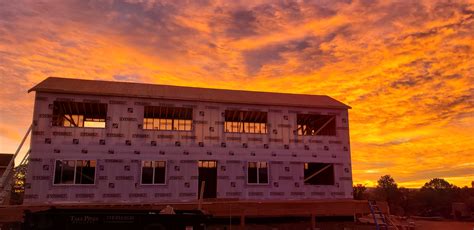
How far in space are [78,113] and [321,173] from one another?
2206 centimetres

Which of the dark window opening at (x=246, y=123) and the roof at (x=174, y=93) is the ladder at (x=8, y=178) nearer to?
the roof at (x=174, y=93)

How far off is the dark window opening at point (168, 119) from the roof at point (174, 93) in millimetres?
1765

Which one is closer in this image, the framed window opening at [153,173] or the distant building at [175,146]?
the distant building at [175,146]

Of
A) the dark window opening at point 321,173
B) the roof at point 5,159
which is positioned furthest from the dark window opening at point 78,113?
the roof at point 5,159

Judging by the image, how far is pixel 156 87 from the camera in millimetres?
32344

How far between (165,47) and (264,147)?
1139 cm

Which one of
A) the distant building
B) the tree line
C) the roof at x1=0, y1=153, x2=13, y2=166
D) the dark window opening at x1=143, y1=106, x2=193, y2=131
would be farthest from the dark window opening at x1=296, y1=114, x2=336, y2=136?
the roof at x1=0, y1=153, x2=13, y2=166

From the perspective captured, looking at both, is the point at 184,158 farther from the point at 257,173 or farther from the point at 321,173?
the point at 321,173

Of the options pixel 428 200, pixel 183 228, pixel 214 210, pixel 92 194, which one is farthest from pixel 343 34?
pixel 428 200

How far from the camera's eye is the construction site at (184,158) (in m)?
26.3

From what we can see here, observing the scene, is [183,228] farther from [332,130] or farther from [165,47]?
[332,130]

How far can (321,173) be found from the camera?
3412 centimetres

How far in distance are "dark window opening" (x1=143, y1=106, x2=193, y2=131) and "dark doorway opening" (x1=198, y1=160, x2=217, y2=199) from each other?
3490mm

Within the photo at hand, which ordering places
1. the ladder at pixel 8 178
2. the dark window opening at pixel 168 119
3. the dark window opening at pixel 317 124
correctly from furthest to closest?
the dark window opening at pixel 317 124 < the dark window opening at pixel 168 119 < the ladder at pixel 8 178
